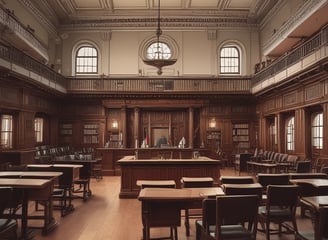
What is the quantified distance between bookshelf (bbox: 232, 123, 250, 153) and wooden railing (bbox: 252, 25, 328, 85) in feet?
7.58

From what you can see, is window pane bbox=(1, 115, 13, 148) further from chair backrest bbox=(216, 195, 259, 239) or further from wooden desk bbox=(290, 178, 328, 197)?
chair backrest bbox=(216, 195, 259, 239)

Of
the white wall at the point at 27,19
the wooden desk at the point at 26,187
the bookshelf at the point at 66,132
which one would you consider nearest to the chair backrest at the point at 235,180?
the wooden desk at the point at 26,187

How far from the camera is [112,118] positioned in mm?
16891

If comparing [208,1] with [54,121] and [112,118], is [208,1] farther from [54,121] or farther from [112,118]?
[54,121]

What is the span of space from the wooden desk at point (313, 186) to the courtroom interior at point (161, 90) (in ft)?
10.5

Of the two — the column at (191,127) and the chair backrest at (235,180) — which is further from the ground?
the column at (191,127)

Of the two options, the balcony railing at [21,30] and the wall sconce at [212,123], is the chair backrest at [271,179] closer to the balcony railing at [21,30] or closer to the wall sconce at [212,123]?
the balcony railing at [21,30]

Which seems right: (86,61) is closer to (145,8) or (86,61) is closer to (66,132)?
(66,132)

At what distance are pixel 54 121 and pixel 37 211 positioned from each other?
9722 mm

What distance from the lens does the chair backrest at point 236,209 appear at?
3490 mm

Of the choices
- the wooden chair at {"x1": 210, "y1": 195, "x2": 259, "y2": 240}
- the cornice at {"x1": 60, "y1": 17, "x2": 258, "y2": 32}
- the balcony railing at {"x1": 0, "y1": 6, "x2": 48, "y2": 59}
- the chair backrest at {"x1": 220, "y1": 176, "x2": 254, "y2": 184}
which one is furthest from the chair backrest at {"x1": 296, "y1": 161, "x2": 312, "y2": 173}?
the cornice at {"x1": 60, "y1": 17, "x2": 258, "y2": 32}

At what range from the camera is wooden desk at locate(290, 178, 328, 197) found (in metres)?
5.03

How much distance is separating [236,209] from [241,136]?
13890 mm

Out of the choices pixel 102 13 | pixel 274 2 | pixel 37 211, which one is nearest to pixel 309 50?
pixel 274 2
